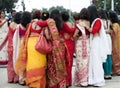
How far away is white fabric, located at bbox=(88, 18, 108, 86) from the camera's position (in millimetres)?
8180

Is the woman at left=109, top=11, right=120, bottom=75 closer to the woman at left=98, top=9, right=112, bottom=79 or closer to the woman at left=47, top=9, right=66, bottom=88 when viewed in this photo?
the woman at left=98, top=9, right=112, bottom=79

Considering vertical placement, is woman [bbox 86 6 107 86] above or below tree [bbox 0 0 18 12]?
below

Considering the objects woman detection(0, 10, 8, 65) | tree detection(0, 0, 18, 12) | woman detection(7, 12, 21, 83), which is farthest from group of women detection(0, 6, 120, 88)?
tree detection(0, 0, 18, 12)

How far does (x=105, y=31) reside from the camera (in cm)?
881

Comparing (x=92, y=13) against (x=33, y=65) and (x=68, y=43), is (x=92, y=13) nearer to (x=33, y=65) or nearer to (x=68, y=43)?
(x=68, y=43)

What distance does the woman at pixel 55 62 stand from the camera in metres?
7.26

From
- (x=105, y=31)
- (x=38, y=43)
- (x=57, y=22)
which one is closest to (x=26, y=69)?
(x=38, y=43)

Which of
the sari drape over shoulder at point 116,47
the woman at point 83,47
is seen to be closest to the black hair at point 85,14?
the woman at point 83,47

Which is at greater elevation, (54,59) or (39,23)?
(39,23)

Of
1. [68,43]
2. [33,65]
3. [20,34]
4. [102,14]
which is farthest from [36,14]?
[102,14]

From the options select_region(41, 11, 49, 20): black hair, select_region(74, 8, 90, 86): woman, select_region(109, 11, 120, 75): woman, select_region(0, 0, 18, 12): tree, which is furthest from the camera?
select_region(0, 0, 18, 12): tree

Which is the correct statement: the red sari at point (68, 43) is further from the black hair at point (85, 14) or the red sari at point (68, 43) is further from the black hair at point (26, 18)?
the black hair at point (26, 18)

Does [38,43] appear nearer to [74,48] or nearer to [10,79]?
[74,48]

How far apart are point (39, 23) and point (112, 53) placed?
2.74m
